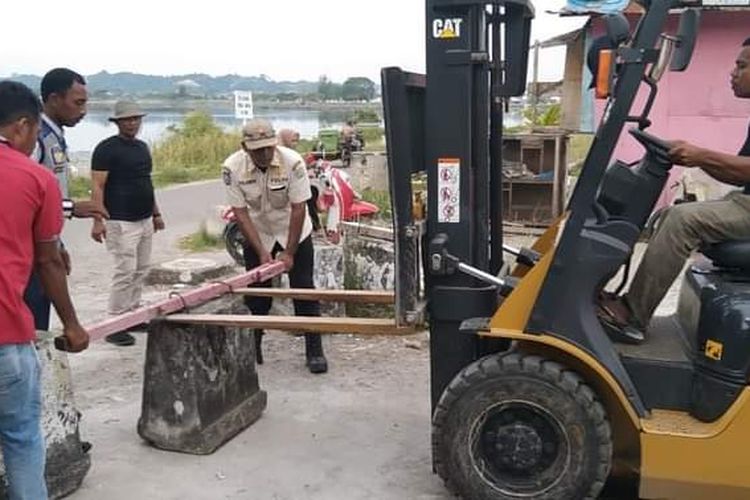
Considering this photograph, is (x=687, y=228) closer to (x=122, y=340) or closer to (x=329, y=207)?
(x=122, y=340)

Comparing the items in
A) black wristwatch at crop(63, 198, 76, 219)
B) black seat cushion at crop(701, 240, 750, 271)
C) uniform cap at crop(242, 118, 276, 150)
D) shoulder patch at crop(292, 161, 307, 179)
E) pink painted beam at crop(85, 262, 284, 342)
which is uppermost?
uniform cap at crop(242, 118, 276, 150)

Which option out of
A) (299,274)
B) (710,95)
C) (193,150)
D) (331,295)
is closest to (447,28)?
(331,295)

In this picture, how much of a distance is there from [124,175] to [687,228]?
4.69m

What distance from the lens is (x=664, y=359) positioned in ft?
13.0

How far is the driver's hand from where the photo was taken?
376 cm

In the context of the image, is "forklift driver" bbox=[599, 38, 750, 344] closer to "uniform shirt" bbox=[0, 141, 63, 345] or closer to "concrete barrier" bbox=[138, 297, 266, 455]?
"concrete barrier" bbox=[138, 297, 266, 455]

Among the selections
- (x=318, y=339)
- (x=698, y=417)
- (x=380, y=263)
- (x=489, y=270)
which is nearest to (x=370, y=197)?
(x=380, y=263)

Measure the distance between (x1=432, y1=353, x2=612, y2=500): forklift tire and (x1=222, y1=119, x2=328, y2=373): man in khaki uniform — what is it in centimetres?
242

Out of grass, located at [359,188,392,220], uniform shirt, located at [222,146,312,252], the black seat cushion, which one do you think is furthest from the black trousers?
grass, located at [359,188,392,220]

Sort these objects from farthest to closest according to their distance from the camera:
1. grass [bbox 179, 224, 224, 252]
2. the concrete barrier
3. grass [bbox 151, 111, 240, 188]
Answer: grass [bbox 151, 111, 240, 188] < grass [bbox 179, 224, 224, 252] < the concrete barrier

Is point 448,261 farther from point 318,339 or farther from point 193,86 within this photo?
point 193,86

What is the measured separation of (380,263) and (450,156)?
372cm

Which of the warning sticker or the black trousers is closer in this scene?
the warning sticker

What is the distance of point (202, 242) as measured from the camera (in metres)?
12.5
